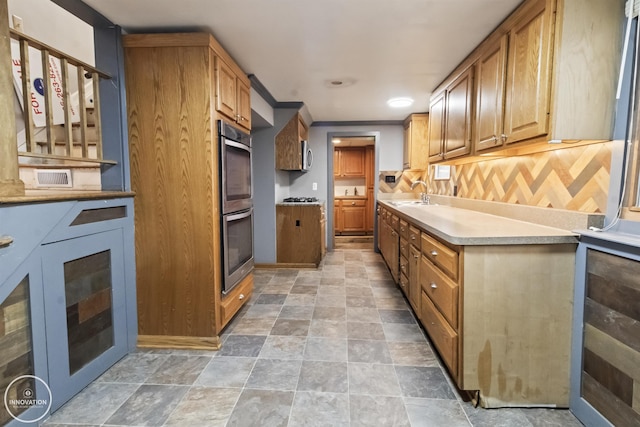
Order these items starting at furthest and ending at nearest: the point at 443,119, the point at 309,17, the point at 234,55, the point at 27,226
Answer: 1. the point at 443,119
2. the point at 234,55
3. the point at 309,17
4. the point at 27,226

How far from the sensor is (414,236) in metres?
2.54

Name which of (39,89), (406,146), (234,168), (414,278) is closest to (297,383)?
(414,278)

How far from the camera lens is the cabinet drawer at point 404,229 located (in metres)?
2.82

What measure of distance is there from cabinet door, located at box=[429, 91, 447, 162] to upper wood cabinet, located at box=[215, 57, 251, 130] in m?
1.93

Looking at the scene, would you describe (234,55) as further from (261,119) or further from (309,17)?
(261,119)

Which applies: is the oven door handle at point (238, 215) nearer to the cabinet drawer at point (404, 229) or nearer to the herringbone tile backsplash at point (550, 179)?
the cabinet drawer at point (404, 229)

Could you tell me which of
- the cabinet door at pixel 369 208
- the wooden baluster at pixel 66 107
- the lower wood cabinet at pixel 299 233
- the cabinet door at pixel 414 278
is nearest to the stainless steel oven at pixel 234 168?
the wooden baluster at pixel 66 107

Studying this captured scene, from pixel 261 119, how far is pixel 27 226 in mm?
2699

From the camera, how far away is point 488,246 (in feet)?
5.13

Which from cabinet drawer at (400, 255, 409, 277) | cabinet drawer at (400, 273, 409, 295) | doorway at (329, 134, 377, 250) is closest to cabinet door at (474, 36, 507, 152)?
cabinet drawer at (400, 255, 409, 277)

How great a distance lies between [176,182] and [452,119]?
2.42 m

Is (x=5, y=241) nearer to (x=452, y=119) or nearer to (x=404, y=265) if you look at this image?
(x=404, y=265)

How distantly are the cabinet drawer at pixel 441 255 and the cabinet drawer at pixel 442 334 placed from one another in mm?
311

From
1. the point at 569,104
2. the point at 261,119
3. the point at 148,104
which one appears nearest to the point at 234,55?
the point at 148,104
